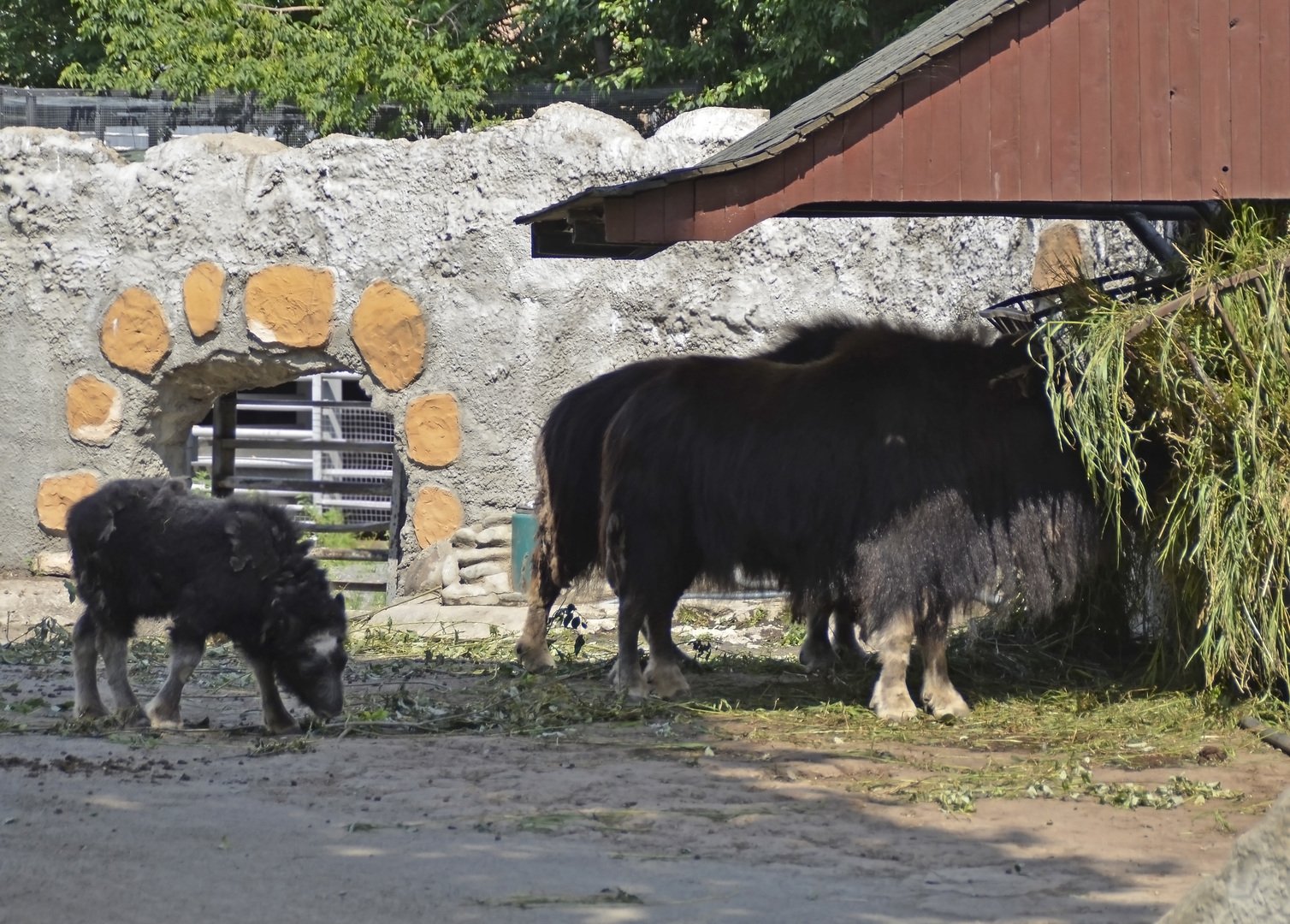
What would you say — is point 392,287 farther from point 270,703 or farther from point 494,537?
point 270,703

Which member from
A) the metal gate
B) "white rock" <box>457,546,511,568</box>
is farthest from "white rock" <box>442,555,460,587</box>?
the metal gate

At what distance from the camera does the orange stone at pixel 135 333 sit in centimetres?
1225

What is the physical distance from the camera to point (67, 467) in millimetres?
12531

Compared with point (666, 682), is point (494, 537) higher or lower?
higher

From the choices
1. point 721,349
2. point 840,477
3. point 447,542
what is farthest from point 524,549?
point 840,477

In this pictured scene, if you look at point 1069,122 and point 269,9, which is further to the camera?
point 269,9

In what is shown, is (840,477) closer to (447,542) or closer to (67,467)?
(447,542)

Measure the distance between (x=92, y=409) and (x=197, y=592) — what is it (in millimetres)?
6428

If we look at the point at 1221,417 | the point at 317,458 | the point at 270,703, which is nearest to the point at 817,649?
the point at 1221,417

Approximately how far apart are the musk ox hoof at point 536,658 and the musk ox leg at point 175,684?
2.25m

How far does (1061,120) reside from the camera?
6.79 meters

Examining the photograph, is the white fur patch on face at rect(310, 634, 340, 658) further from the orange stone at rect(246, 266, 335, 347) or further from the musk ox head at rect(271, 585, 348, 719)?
the orange stone at rect(246, 266, 335, 347)

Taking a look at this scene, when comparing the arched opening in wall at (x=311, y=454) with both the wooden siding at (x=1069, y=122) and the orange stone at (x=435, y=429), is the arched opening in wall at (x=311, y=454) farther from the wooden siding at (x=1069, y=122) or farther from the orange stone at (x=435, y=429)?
the wooden siding at (x=1069, y=122)

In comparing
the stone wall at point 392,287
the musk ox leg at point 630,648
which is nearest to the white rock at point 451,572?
the stone wall at point 392,287
